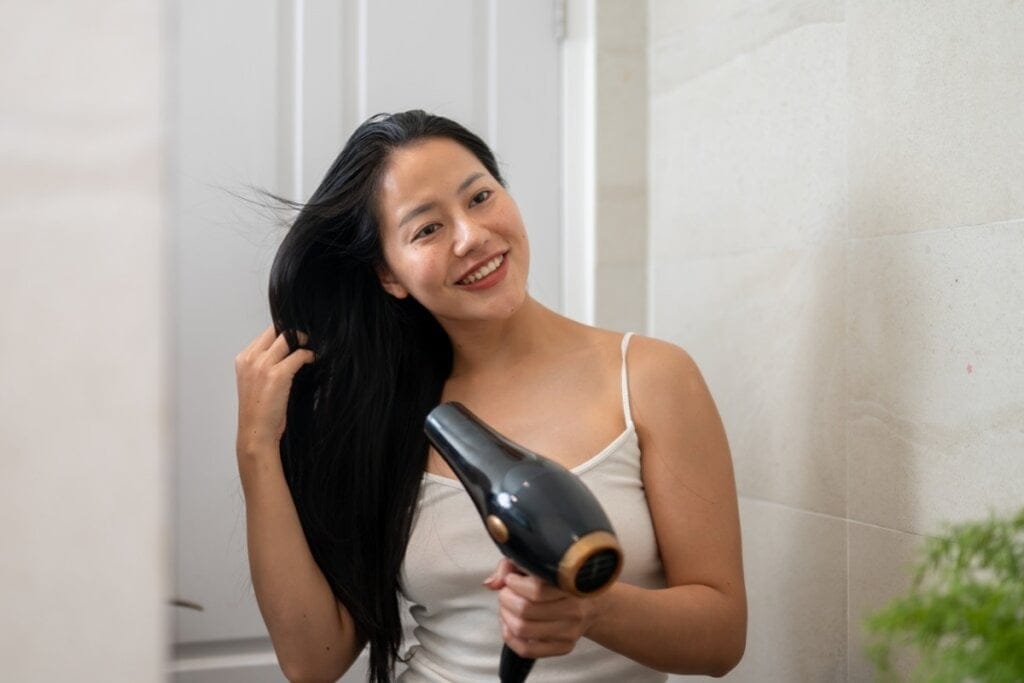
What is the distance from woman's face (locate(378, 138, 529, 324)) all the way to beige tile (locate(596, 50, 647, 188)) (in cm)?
49

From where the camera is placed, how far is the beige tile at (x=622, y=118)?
5.46 feet

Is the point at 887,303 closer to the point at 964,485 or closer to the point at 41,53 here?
the point at 964,485

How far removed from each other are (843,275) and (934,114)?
22 cm

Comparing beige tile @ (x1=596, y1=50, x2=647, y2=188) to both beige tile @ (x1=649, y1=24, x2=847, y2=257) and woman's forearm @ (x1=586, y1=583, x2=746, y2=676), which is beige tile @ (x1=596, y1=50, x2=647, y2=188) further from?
woman's forearm @ (x1=586, y1=583, x2=746, y2=676)

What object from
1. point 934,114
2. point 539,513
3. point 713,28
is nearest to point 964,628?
point 539,513

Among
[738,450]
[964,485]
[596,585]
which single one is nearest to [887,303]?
[964,485]

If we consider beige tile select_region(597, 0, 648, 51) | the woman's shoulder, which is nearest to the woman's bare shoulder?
the woman's shoulder

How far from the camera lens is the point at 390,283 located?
130 cm

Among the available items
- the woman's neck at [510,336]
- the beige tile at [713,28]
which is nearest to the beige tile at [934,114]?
the beige tile at [713,28]

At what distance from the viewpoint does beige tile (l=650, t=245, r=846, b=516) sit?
49.1 inches

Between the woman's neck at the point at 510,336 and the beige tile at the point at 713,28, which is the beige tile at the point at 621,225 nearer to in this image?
the beige tile at the point at 713,28

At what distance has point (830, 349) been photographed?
124cm

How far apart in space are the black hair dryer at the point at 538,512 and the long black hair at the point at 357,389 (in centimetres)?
44

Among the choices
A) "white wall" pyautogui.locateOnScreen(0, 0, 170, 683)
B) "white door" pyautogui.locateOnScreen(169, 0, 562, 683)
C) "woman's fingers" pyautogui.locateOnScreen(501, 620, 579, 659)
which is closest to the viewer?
"white wall" pyautogui.locateOnScreen(0, 0, 170, 683)
